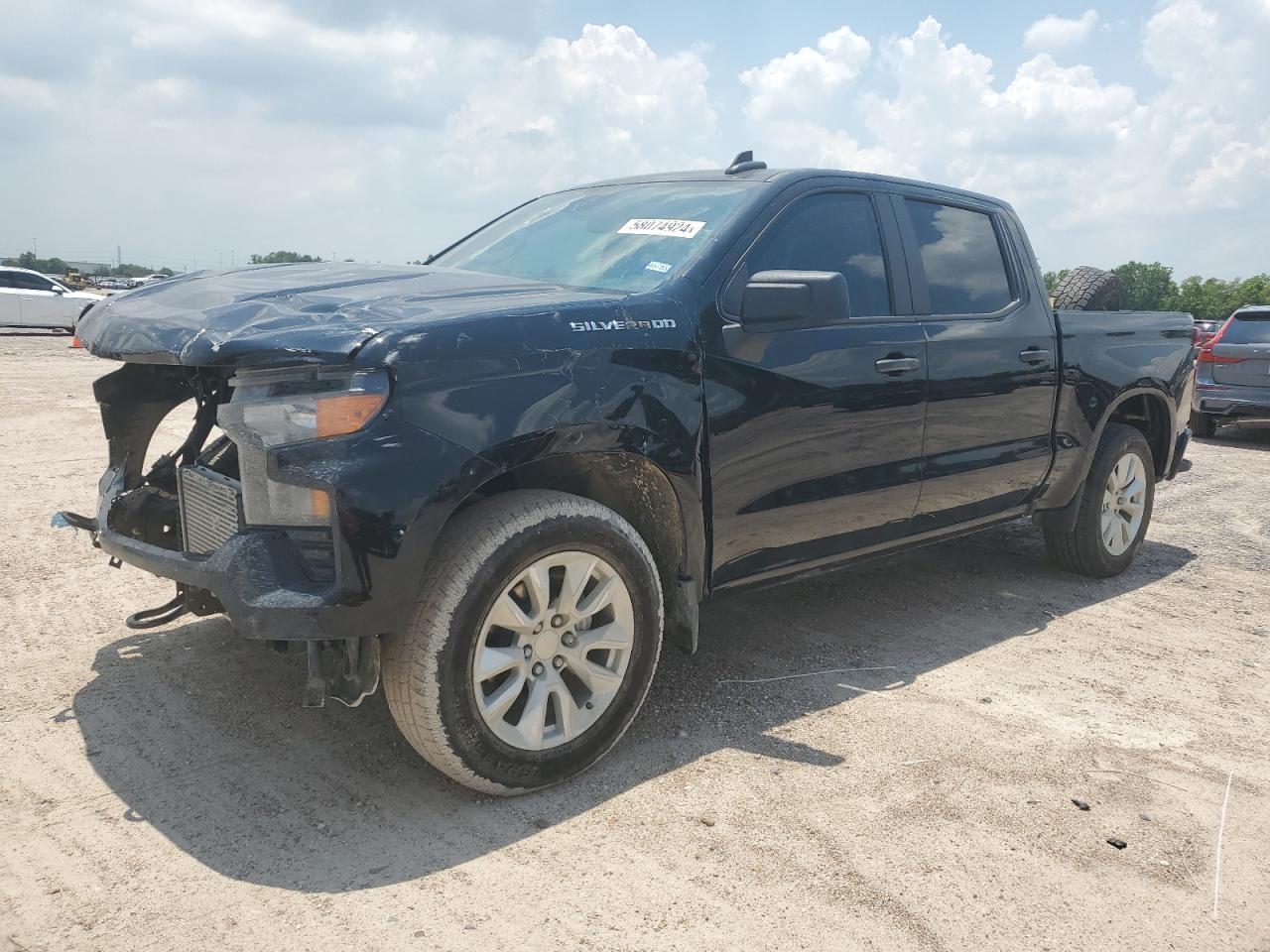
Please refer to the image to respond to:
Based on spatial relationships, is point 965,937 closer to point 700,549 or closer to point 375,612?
point 700,549

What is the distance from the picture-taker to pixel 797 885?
2.62 meters

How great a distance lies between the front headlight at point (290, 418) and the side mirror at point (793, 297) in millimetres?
1292

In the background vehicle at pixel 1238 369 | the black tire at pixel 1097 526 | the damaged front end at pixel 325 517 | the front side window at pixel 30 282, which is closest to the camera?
the damaged front end at pixel 325 517

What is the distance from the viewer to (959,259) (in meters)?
4.52

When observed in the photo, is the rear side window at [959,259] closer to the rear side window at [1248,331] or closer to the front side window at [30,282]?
the rear side window at [1248,331]

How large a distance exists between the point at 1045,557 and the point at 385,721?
152 inches

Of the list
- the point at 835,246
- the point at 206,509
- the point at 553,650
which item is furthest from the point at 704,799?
the point at 835,246

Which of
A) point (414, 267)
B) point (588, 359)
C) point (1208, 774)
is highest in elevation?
point (414, 267)

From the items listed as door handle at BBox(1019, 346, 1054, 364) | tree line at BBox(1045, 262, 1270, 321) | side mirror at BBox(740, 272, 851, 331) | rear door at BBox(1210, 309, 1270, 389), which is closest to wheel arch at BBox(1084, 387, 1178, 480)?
door handle at BBox(1019, 346, 1054, 364)

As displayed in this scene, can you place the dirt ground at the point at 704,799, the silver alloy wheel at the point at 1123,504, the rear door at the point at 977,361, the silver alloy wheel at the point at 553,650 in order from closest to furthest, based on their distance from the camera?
the dirt ground at the point at 704,799, the silver alloy wheel at the point at 553,650, the rear door at the point at 977,361, the silver alloy wheel at the point at 1123,504

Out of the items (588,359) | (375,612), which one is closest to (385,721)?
(375,612)

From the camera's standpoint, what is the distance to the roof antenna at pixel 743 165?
412cm

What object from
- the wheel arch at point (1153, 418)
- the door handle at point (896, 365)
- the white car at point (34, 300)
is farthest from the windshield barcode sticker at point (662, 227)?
the white car at point (34, 300)

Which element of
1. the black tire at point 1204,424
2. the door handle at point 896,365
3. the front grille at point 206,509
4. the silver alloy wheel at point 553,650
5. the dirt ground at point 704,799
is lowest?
the dirt ground at point 704,799
